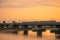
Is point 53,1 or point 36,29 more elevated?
point 53,1

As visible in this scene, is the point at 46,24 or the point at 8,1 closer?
the point at 46,24

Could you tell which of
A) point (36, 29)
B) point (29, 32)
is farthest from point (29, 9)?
point (36, 29)

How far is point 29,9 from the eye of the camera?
7.48 meters

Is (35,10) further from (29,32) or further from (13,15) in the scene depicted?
(29,32)

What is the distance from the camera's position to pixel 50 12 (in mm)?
7188

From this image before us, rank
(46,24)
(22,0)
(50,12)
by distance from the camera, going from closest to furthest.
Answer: (46,24)
(50,12)
(22,0)

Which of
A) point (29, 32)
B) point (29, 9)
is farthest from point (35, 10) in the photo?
point (29, 32)

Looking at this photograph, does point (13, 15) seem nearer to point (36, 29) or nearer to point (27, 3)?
point (27, 3)

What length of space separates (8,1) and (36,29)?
316 centimetres

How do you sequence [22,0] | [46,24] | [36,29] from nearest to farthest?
[36,29] < [46,24] < [22,0]

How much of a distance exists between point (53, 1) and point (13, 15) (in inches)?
50.6

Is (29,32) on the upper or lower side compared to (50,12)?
lower

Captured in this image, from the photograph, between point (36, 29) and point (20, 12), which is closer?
point (36, 29)

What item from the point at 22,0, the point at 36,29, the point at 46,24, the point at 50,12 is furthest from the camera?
the point at 22,0
